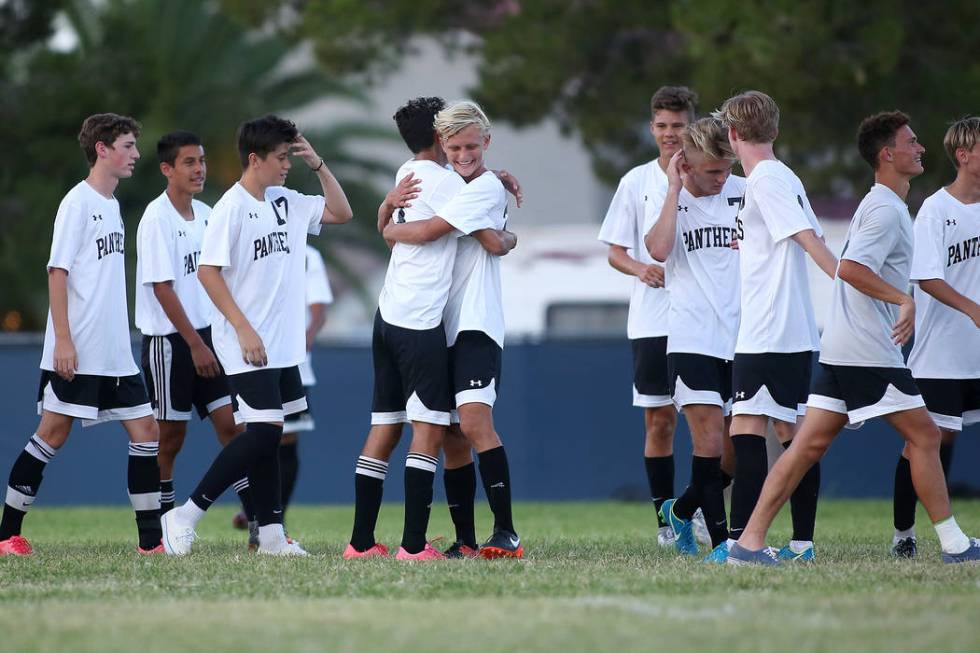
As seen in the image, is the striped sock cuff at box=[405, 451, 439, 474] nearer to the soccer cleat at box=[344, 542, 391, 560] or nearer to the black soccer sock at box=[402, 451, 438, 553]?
the black soccer sock at box=[402, 451, 438, 553]

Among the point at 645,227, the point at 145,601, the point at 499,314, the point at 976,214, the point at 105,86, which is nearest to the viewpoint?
the point at 145,601

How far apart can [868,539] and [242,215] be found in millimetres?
4298

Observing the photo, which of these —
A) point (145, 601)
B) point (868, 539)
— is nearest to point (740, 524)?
point (868, 539)

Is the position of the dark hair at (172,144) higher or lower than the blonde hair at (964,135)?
lower

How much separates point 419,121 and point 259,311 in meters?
1.32

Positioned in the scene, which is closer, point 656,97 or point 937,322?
point 937,322

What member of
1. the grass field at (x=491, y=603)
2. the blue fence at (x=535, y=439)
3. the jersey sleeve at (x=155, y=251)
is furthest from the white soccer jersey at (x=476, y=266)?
the blue fence at (x=535, y=439)

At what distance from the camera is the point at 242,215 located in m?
8.21

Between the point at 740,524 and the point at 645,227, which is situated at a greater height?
the point at 645,227

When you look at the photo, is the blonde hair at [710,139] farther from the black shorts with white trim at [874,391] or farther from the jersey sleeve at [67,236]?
the jersey sleeve at [67,236]

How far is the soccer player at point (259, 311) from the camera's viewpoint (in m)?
8.10

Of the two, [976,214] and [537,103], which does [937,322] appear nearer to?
[976,214]

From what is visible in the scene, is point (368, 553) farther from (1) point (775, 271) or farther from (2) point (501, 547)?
(1) point (775, 271)

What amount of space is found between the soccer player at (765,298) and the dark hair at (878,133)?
0.47 meters
